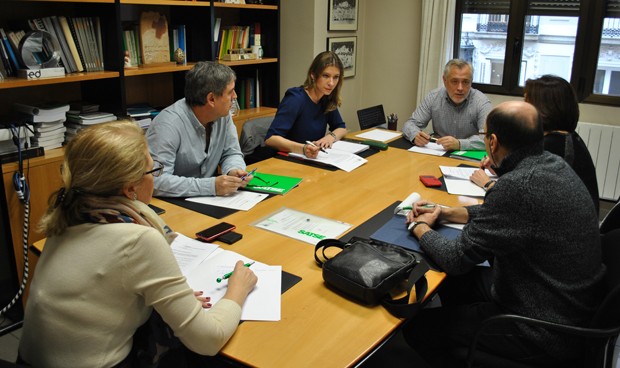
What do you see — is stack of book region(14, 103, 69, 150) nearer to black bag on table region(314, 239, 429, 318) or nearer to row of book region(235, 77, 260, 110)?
row of book region(235, 77, 260, 110)

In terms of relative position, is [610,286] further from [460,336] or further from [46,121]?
[46,121]

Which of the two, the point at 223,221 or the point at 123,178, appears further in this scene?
the point at 223,221

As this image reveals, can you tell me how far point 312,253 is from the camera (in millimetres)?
1742

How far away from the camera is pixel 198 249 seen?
1.72 meters

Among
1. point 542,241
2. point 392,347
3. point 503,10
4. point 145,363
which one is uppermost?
point 503,10

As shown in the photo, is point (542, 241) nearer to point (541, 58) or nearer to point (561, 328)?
point (561, 328)

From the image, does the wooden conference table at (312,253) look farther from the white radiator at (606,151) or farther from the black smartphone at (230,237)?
the white radiator at (606,151)

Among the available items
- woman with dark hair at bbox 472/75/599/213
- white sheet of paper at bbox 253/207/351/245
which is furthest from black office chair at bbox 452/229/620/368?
woman with dark hair at bbox 472/75/599/213

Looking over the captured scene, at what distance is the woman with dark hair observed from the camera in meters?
2.29

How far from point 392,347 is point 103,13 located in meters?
2.46

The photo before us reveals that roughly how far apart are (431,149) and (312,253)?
5.63ft

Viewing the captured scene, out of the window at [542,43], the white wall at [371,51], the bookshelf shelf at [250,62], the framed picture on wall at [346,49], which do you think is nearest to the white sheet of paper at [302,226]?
the bookshelf shelf at [250,62]

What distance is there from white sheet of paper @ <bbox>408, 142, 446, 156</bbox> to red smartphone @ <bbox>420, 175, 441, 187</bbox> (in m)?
0.55

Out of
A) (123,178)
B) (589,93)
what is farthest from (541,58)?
(123,178)
